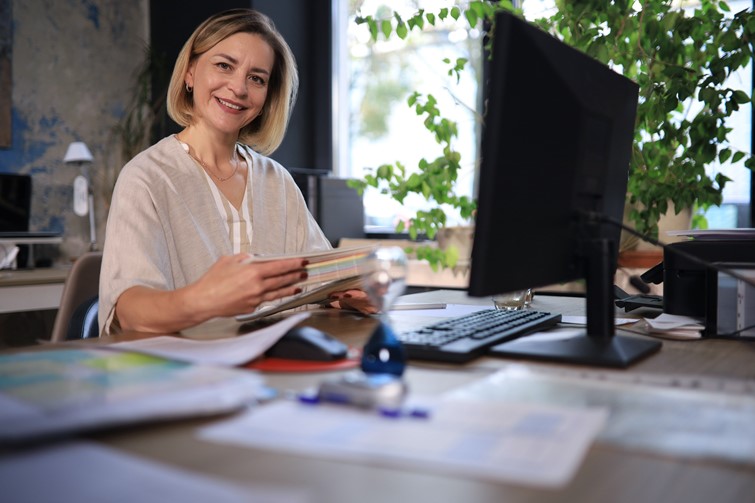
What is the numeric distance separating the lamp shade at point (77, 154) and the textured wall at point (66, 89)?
287 millimetres

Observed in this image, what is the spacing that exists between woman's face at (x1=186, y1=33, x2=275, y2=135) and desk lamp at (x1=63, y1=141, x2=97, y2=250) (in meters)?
2.53

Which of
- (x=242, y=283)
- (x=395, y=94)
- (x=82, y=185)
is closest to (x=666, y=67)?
(x=242, y=283)

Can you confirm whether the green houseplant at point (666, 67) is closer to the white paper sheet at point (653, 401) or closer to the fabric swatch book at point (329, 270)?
the fabric swatch book at point (329, 270)

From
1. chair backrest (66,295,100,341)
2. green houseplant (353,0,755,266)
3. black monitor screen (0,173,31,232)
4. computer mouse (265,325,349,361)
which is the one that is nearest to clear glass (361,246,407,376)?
computer mouse (265,325,349,361)

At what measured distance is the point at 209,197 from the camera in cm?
161

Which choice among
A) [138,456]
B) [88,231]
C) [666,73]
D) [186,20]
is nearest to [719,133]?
[666,73]

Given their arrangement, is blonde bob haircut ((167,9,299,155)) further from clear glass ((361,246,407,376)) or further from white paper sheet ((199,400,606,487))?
white paper sheet ((199,400,606,487))

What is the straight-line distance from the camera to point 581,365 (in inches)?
35.6

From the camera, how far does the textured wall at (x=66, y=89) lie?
13.4 feet

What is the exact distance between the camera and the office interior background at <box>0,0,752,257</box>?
3982 millimetres

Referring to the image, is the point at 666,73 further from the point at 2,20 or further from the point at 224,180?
the point at 2,20

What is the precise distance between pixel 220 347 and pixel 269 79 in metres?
1.14

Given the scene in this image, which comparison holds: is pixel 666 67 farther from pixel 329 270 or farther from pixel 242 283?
pixel 242 283

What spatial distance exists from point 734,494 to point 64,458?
1.51ft
